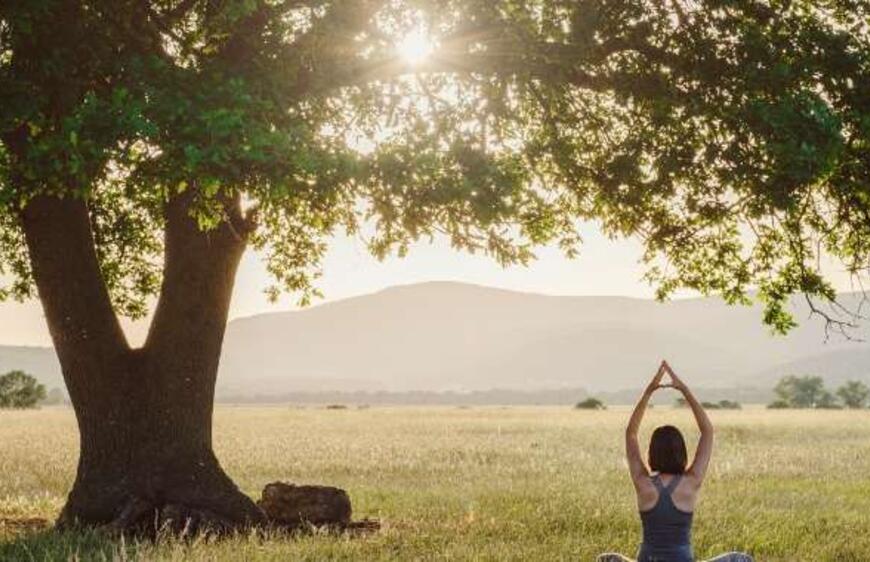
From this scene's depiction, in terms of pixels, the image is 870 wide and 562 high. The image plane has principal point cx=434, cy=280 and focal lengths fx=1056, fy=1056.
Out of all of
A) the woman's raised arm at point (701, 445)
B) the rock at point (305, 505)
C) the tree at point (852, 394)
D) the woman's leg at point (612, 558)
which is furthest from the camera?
the tree at point (852, 394)

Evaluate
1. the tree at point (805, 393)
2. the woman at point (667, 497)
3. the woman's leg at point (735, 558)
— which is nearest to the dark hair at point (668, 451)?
the woman at point (667, 497)

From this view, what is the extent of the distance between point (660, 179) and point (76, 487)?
9217mm

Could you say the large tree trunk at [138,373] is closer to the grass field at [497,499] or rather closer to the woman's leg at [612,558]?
the grass field at [497,499]

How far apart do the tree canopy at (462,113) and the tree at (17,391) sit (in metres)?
104

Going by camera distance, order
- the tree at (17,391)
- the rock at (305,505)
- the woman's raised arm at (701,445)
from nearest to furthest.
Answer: the woman's raised arm at (701,445) < the rock at (305,505) < the tree at (17,391)

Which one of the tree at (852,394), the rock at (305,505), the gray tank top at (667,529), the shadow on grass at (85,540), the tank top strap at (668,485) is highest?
the tree at (852,394)

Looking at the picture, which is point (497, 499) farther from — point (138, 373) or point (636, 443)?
point (636, 443)

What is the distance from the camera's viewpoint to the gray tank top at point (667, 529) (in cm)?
793

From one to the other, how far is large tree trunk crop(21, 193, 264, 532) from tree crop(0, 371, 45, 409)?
343 feet

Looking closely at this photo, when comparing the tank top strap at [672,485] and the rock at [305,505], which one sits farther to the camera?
the rock at [305,505]

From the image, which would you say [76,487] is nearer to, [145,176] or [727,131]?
[145,176]

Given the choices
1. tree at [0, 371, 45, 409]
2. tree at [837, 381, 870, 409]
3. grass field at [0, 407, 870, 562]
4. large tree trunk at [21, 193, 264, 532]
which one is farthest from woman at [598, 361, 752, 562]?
tree at [837, 381, 870, 409]

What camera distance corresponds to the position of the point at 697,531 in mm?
14695

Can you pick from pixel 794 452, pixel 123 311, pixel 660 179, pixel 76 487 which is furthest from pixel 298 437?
pixel 660 179
